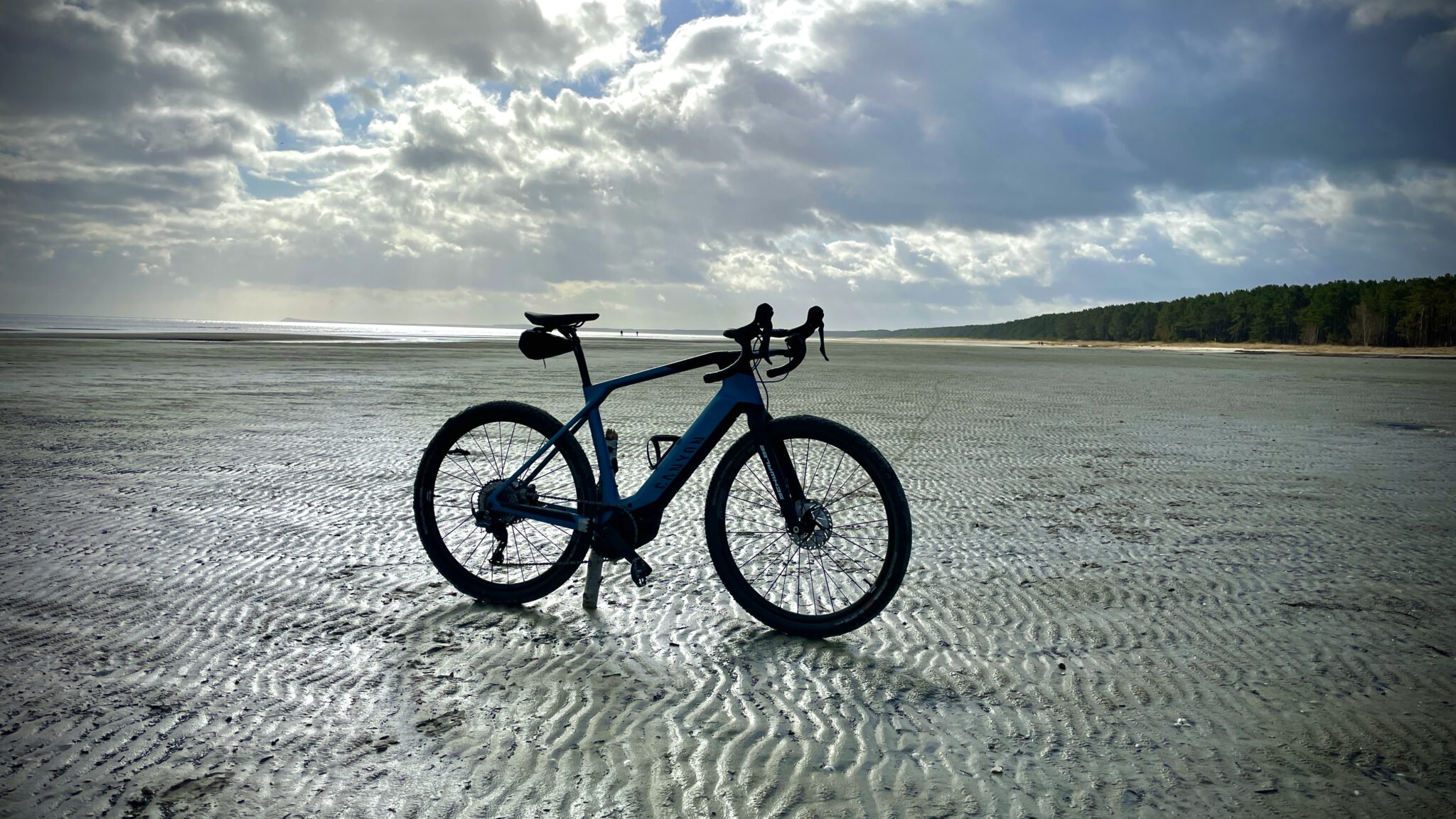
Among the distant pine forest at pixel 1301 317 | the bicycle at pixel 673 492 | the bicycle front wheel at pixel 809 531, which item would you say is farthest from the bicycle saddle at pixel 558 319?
the distant pine forest at pixel 1301 317

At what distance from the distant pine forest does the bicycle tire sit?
93865 mm

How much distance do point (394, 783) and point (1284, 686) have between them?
2989mm

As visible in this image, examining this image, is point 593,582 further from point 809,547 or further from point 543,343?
point 543,343

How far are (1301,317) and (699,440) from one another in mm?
114812

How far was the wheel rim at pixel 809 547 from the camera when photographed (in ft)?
12.0

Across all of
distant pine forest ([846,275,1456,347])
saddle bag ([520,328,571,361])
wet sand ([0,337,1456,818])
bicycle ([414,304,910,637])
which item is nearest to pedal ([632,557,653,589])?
bicycle ([414,304,910,637])

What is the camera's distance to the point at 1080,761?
2.54 metres

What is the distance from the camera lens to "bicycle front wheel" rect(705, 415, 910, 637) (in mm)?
3494

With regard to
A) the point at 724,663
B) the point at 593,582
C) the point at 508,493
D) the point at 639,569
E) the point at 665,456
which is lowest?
the point at 724,663

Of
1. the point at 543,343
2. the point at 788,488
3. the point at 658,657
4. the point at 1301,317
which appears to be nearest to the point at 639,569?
the point at 658,657

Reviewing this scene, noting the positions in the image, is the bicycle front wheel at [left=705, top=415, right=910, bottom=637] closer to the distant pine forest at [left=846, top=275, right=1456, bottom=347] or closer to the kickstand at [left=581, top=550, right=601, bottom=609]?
the kickstand at [left=581, top=550, right=601, bottom=609]

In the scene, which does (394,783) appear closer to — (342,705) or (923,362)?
(342,705)

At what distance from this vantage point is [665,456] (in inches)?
150

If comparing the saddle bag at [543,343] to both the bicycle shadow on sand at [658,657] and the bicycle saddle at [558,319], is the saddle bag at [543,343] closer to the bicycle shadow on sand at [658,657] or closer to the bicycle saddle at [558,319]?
the bicycle saddle at [558,319]
